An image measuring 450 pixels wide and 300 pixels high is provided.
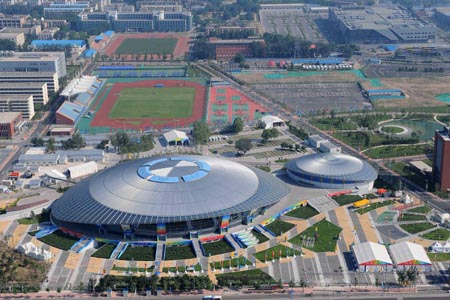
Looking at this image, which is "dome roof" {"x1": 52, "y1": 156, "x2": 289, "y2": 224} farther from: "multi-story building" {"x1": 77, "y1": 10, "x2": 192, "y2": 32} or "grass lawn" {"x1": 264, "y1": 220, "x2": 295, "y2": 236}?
"multi-story building" {"x1": 77, "y1": 10, "x2": 192, "y2": 32}

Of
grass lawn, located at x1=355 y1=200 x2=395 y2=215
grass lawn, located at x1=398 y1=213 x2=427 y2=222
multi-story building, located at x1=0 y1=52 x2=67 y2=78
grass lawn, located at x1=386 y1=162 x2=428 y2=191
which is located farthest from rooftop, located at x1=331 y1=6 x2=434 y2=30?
grass lawn, located at x1=398 y1=213 x2=427 y2=222

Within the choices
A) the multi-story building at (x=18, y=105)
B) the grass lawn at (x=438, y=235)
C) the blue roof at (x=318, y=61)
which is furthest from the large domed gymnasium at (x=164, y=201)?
the blue roof at (x=318, y=61)

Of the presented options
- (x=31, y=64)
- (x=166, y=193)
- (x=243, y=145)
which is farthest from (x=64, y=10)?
(x=166, y=193)

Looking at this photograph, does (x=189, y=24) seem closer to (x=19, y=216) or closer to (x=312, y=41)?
(x=312, y=41)

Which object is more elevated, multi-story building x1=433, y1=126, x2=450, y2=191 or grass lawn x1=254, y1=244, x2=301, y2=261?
multi-story building x1=433, y1=126, x2=450, y2=191

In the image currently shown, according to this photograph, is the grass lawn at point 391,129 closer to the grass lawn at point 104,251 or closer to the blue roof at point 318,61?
the blue roof at point 318,61

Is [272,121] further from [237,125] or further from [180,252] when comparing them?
[180,252]
